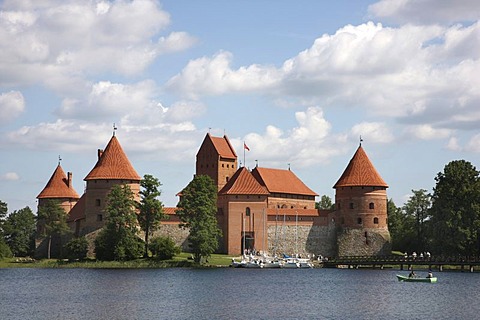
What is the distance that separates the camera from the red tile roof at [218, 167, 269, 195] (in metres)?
72.1

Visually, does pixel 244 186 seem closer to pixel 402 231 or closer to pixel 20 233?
pixel 402 231

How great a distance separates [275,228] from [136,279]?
954 inches

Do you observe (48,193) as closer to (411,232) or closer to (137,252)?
(137,252)

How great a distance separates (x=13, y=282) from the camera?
5009 cm

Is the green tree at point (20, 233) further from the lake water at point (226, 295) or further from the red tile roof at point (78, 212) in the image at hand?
the lake water at point (226, 295)

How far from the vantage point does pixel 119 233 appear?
204 ft

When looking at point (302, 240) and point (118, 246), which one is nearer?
point (118, 246)

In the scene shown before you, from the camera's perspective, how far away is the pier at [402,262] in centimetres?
5991

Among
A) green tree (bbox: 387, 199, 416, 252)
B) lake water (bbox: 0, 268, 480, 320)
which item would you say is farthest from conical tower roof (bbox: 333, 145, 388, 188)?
lake water (bbox: 0, 268, 480, 320)

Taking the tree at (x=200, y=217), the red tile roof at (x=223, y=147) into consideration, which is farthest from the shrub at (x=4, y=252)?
the red tile roof at (x=223, y=147)

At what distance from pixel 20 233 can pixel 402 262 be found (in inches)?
1449

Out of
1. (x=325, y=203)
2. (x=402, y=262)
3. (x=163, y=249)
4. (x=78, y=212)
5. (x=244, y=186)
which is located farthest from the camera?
(x=325, y=203)

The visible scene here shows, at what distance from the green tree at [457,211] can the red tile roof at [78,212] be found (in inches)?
1101

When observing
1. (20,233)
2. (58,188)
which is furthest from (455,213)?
(20,233)
